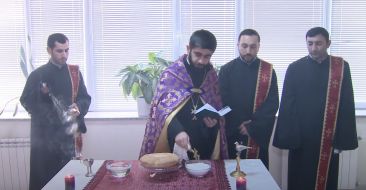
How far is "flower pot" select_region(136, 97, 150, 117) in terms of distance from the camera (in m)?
4.22

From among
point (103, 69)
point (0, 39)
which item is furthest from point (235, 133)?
point (0, 39)

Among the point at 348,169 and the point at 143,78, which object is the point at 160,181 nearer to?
the point at 143,78

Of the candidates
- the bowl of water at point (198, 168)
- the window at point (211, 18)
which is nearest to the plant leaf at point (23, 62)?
the window at point (211, 18)

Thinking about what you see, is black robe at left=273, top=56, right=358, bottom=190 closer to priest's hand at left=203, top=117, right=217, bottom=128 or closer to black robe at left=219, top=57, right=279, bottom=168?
black robe at left=219, top=57, right=279, bottom=168

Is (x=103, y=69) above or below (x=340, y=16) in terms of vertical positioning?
below

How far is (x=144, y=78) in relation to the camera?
4.09 meters

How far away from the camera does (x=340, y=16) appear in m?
4.45

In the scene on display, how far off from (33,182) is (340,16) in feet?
12.1

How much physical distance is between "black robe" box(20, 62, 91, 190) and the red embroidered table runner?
129 centimetres

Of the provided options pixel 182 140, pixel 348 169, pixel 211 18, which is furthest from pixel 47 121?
pixel 348 169

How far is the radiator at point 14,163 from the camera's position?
416 centimetres

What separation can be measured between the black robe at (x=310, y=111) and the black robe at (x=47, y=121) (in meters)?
1.82

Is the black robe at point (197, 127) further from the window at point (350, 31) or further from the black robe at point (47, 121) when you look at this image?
the window at point (350, 31)

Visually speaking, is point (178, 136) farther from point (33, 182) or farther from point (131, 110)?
point (131, 110)
